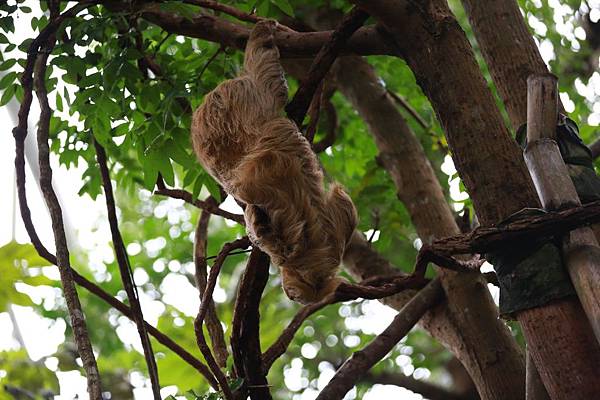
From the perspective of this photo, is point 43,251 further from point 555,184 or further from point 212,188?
point 555,184

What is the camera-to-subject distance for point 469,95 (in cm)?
215

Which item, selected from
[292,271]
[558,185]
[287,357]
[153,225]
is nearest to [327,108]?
[292,271]

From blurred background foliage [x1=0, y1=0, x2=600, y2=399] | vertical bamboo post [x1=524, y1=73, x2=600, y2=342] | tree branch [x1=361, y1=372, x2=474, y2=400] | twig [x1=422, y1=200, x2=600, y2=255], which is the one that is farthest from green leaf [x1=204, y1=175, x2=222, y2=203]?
tree branch [x1=361, y1=372, x2=474, y2=400]

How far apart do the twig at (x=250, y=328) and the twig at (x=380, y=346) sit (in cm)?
35

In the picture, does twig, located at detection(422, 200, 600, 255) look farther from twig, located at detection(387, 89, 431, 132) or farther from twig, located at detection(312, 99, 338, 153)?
twig, located at detection(387, 89, 431, 132)

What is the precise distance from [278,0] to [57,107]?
100cm

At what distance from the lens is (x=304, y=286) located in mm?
2359

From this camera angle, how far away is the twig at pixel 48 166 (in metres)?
1.87

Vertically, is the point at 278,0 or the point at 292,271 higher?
the point at 278,0

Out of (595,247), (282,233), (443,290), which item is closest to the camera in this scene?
(595,247)

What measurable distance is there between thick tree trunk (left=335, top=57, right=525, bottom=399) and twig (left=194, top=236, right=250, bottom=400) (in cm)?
102

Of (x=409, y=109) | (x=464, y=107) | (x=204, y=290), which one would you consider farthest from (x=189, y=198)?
(x=409, y=109)

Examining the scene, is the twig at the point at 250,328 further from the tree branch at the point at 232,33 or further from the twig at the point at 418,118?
the twig at the point at 418,118

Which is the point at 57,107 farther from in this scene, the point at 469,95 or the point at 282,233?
the point at 469,95
